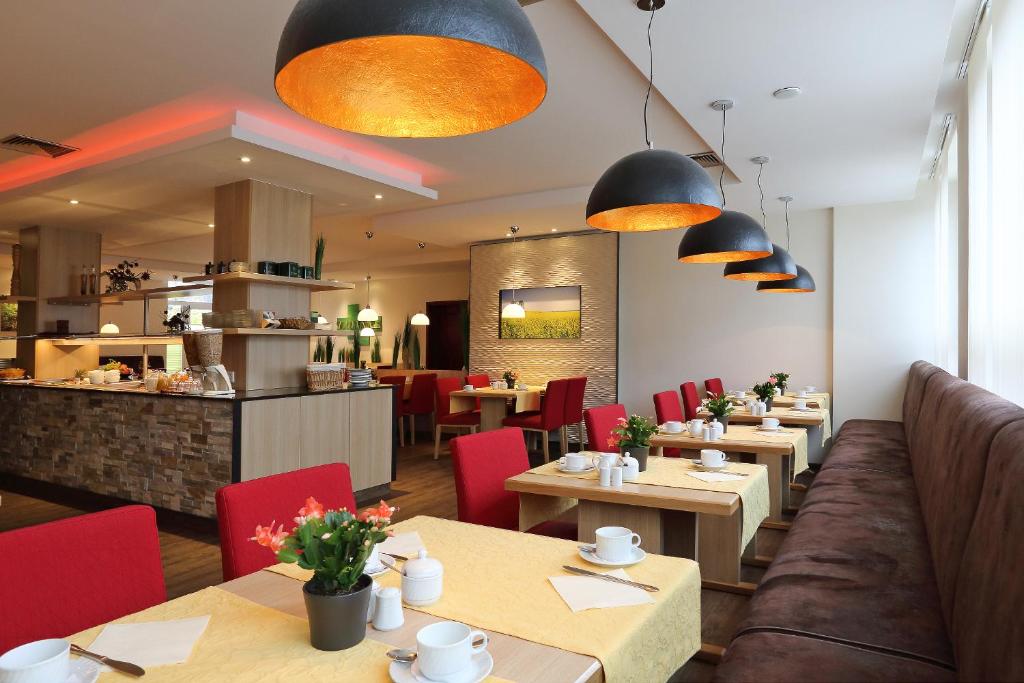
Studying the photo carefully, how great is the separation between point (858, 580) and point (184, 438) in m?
4.03

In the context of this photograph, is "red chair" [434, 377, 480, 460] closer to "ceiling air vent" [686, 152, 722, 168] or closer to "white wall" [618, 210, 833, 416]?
"white wall" [618, 210, 833, 416]

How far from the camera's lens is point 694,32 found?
2980mm

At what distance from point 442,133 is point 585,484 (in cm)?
151

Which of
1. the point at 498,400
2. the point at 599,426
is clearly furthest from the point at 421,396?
the point at 599,426

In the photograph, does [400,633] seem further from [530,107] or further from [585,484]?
[585,484]

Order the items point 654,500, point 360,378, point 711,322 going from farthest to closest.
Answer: point 711,322
point 360,378
point 654,500

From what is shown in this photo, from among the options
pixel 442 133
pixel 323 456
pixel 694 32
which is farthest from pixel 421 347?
pixel 442 133

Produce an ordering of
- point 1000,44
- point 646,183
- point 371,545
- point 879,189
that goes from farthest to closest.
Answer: point 879,189 < point 1000,44 < point 646,183 < point 371,545

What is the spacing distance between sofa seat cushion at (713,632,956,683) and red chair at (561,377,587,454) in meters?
5.24

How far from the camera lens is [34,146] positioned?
511cm

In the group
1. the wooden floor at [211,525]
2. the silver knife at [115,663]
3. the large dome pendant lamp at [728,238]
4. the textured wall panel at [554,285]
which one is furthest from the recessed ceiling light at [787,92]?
the textured wall panel at [554,285]

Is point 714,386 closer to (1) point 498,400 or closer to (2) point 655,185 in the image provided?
(1) point 498,400

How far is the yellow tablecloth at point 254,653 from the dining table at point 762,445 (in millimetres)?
2177

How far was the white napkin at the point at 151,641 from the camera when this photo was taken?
113cm
